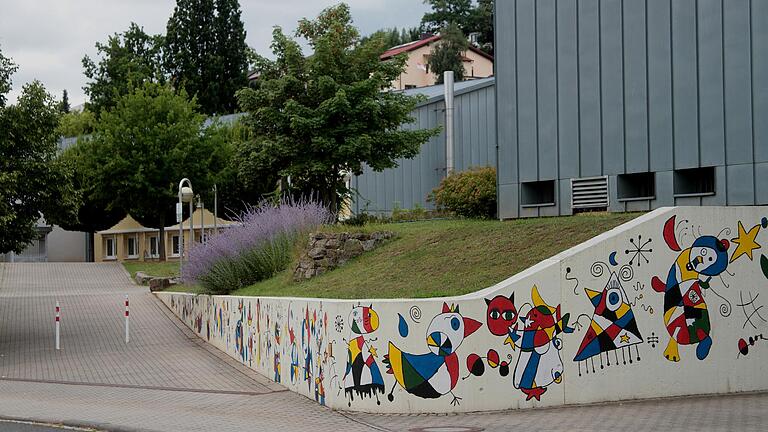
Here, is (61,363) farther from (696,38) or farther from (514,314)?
(696,38)

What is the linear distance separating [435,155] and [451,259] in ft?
65.2

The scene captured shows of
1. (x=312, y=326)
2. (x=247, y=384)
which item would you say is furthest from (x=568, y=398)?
(x=247, y=384)

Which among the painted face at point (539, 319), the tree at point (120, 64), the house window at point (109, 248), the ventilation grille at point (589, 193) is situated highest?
the tree at point (120, 64)

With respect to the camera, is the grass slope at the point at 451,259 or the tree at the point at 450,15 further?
the tree at the point at 450,15

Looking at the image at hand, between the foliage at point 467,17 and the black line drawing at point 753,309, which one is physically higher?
the foliage at point 467,17

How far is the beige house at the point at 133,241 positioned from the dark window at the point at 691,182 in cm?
3784

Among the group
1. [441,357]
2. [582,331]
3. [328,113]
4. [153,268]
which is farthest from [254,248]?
[153,268]

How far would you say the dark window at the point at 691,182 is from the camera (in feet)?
56.2

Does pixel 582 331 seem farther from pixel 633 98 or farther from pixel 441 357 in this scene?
pixel 633 98

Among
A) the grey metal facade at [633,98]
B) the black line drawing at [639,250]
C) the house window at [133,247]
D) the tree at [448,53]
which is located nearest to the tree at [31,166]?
the grey metal facade at [633,98]

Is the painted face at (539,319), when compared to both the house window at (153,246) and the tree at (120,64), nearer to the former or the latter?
the house window at (153,246)

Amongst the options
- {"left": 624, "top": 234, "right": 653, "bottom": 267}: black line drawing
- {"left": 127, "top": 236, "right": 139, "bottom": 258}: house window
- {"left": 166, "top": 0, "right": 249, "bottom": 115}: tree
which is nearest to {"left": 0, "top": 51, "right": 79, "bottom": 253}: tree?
{"left": 624, "top": 234, "right": 653, "bottom": 267}: black line drawing

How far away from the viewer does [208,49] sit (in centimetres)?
7856

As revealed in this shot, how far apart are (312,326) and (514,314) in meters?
3.06
